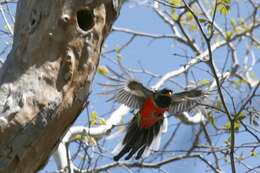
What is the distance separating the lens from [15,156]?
94.8 inches

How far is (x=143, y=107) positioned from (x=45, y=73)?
2.36 metres

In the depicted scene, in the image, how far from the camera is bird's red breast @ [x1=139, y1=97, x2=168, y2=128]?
492 cm

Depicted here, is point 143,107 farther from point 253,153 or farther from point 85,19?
point 85,19

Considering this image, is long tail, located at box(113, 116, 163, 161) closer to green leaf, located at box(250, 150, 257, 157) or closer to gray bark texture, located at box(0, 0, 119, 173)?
green leaf, located at box(250, 150, 257, 157)

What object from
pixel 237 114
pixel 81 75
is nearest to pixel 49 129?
pixel 81 75

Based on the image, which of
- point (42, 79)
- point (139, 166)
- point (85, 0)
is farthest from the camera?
point (139, 166)

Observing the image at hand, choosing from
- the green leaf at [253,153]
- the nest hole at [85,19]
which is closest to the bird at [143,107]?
the green leaf at [253,153]

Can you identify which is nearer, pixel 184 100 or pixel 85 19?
pixel 85 19

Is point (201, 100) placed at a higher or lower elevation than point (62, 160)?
higher

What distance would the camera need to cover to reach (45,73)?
2652mm

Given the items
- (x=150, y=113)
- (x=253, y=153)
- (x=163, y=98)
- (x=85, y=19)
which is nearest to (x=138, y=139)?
(x=150, y=113)

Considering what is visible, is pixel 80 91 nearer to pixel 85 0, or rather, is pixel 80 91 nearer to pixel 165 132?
pixel 85 0

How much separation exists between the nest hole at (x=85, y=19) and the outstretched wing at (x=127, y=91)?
1.92m

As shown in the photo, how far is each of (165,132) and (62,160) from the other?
0.92 m
